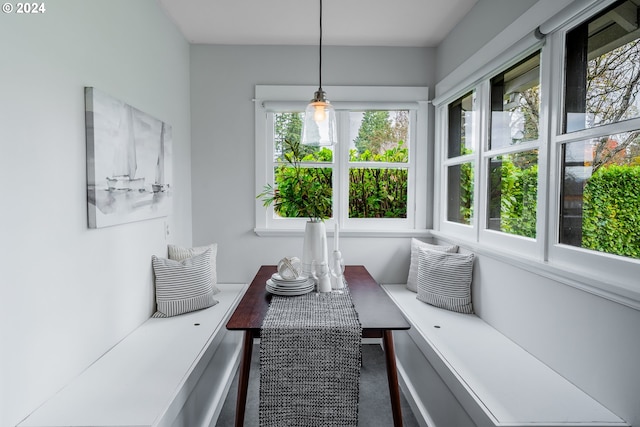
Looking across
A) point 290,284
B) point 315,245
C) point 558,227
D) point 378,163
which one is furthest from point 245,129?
point 558,227

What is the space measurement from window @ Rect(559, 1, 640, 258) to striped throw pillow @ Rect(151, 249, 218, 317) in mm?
2086

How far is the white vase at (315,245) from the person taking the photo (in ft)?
7.11

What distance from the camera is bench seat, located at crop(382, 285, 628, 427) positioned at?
4.52ft

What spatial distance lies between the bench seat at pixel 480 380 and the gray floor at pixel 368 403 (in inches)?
6.5

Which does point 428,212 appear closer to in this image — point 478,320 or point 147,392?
point 478,320

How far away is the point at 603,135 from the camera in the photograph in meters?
1.48

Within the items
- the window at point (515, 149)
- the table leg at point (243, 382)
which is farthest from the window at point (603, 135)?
the table leg at point (243, 382)

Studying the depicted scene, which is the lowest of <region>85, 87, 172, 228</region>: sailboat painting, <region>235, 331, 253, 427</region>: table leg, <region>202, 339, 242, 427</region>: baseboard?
<region>202, 339, 242, 427</region>: baseboard

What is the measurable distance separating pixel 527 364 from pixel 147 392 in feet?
5.61

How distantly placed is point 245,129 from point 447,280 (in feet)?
6.59

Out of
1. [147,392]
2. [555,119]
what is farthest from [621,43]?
[147,392]

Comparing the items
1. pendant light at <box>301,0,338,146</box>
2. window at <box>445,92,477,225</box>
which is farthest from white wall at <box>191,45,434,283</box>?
pendant light at <box>301,0,338,146</box>

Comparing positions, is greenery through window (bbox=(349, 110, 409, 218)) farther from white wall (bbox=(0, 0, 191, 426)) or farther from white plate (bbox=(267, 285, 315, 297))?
white wall (bbox=(0, 0, 191, 426))

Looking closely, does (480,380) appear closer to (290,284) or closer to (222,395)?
(290,284)
